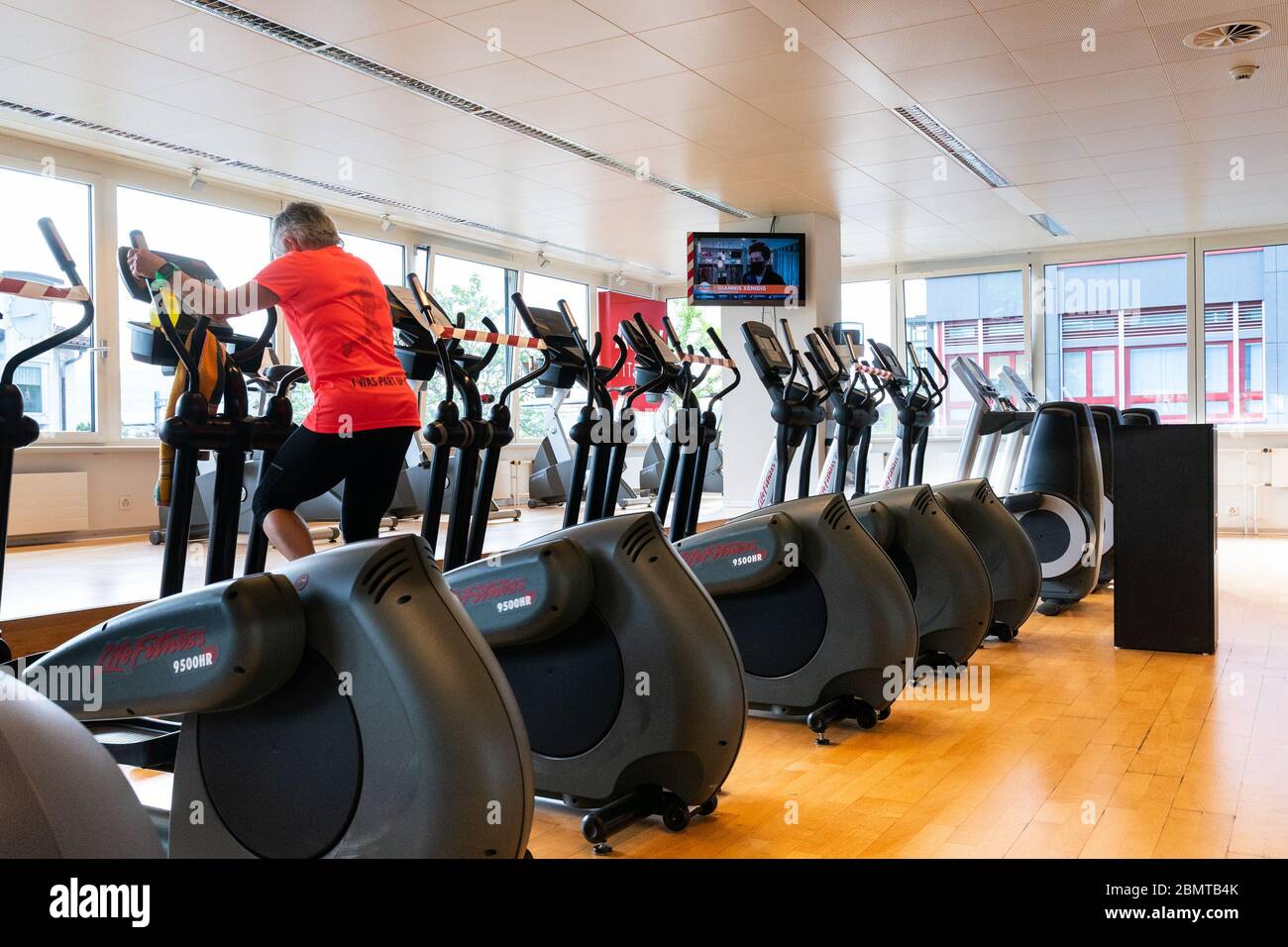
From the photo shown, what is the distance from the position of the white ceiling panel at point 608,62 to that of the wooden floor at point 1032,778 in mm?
3285

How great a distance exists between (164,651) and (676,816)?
1.06 meters

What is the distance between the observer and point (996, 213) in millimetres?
9227

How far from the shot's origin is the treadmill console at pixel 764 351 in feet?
15.1

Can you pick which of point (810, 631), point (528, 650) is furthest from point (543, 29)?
point (528, 650)

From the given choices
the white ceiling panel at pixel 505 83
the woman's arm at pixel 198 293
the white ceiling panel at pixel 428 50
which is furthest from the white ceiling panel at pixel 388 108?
the woman's arm at pixel 198 293

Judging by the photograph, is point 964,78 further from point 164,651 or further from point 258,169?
point 164,651

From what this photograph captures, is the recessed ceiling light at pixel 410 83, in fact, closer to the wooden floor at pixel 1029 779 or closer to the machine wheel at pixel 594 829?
the wooden floor at pixel 1029 779

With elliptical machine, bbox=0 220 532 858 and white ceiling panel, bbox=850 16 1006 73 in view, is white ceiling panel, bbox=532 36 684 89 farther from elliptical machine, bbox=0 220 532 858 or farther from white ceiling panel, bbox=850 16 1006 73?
elliptical machine, bbox=0 220 532 858

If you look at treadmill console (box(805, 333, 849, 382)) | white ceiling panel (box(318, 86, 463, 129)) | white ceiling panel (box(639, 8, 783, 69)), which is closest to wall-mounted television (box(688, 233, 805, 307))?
white ceiling panel (box(318, 86, 463, 129))

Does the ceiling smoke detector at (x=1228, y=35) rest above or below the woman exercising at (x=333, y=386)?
above

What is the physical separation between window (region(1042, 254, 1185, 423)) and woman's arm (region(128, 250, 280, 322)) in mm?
9995

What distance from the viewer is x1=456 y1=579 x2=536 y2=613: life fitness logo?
2.13 m

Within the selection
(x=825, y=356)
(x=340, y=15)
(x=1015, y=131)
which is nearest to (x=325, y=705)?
(x=825, y=356)
